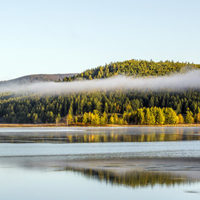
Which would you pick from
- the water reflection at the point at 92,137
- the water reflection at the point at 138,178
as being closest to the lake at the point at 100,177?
the water reflection at the point at 138,178

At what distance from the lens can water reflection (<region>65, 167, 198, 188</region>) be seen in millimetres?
24656

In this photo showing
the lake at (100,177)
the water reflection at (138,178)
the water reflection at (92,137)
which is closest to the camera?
the lake at (100,177)

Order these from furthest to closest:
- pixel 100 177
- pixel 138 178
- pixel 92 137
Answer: pixel 92 137
pixel 100 177
pixel 138 178

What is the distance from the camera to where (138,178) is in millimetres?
26328

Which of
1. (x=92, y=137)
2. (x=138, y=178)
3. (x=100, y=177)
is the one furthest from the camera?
(x=92, y=137)

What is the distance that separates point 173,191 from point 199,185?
247 cm

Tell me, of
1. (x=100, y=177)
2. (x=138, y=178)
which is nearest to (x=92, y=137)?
(x=100, y=177)

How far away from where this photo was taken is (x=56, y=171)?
30.2 m

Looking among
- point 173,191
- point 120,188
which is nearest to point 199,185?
point 173,191

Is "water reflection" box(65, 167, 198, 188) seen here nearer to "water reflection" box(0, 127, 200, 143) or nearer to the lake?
the lake

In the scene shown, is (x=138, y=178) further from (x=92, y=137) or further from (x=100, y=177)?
(x=92, y=137)

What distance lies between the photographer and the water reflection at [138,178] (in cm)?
2466

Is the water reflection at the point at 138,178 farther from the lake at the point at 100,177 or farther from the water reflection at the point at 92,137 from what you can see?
the water reflection at the point at 92,137

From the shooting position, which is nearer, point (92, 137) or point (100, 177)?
point (100, 177)
